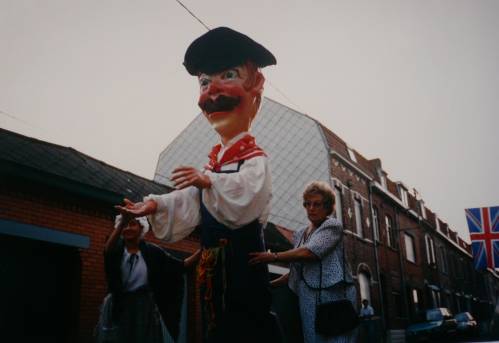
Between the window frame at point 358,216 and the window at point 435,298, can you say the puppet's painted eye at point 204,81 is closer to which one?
the window frame at point 358,216

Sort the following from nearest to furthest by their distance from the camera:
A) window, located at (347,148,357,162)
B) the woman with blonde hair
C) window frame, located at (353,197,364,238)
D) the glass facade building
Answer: the woman with blonde hair → the glass facade building → window frame, located at (353,197,364,238) → window, located at (347,148,357,162)

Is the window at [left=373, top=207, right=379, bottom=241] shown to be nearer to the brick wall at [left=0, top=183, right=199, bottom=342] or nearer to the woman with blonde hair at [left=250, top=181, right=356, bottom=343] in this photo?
the brick wall at [left=0, top=183, right=199, bottom=342]

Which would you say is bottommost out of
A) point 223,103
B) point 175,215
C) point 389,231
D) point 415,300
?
point 415,300

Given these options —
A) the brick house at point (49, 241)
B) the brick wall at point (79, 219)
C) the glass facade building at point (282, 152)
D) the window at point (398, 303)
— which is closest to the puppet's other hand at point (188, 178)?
the brick house at point (49, 241)

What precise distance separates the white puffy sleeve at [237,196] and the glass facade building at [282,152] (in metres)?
10.8

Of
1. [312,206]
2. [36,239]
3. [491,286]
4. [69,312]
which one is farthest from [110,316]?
[491,286]

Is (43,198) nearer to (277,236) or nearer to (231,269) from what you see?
(231,269)

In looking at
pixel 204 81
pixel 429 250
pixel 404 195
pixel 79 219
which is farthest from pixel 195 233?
pixel 429 250

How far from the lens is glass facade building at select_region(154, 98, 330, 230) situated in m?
13.9

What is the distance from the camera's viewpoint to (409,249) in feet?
73.5

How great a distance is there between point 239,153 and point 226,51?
657mm

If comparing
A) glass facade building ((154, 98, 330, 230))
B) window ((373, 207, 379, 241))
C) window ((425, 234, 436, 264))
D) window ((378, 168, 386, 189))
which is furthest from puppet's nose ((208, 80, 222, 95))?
window ((425, 234, 436, 264))

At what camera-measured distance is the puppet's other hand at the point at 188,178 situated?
2.44 metres

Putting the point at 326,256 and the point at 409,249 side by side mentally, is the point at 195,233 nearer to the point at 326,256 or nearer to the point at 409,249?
the point at 326,256
